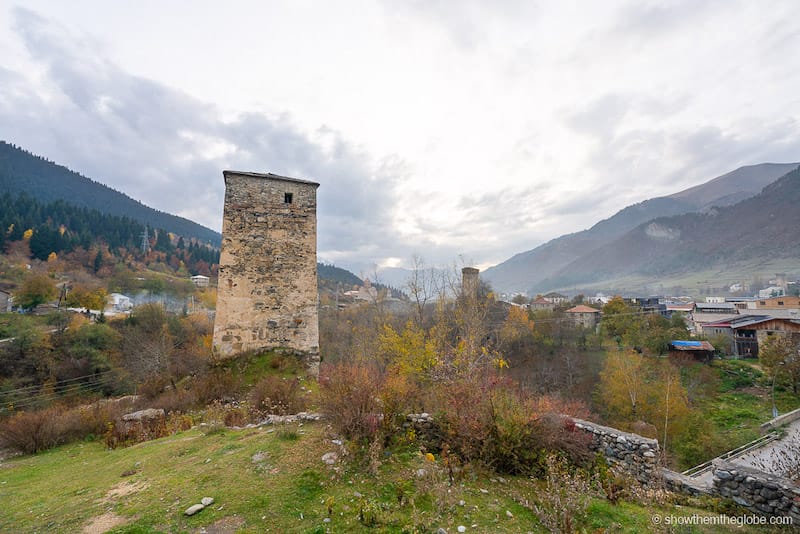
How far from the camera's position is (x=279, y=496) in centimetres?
382

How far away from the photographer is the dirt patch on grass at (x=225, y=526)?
3.22 meters

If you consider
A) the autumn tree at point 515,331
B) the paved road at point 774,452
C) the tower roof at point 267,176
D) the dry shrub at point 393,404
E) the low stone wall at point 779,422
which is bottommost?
the low stone wall at point 779,422

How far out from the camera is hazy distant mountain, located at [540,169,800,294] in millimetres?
125375

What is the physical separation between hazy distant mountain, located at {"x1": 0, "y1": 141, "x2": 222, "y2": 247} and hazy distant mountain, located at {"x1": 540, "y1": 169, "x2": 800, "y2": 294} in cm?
20502

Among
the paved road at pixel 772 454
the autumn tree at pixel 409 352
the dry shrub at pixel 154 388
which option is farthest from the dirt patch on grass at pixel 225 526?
the paved road at pixel 772 454

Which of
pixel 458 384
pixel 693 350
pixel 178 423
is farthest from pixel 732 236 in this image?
pixel 178 423

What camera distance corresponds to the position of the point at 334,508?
363 cm

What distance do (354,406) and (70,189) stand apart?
200184 millimetres

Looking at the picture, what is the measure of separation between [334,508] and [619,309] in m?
45.1

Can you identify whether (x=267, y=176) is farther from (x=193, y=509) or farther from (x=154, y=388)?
(x=193, y=509)

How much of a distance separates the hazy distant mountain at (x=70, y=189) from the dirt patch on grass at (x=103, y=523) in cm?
14744

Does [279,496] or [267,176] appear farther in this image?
[267,176]

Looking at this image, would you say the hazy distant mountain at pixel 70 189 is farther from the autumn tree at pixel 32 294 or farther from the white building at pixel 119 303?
the autumn tree at pixel 32 294

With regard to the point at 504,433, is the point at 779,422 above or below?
below
